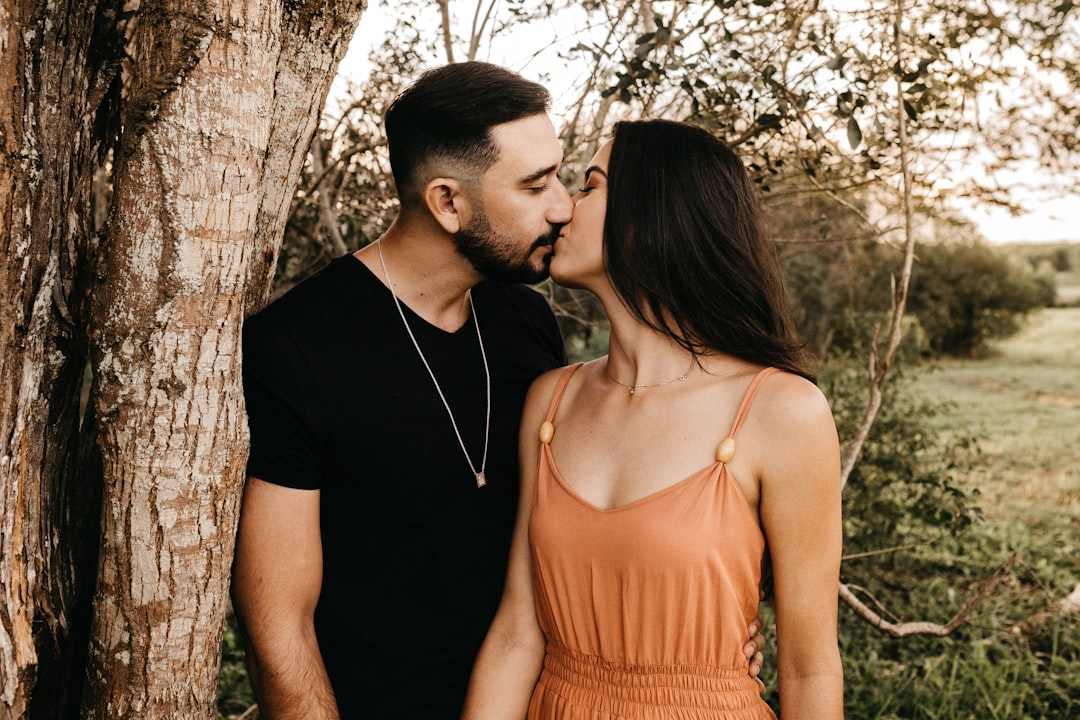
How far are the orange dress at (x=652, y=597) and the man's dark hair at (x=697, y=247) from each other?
0.17 metres

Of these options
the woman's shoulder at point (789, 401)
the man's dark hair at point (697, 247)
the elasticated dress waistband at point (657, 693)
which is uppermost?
the man's dark hair at point (697, 247)

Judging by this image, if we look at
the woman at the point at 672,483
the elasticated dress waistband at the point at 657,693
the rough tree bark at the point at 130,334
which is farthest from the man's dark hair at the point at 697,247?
the rough tree bark at the point at 130,334

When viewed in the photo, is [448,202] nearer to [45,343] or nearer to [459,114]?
[459,114]

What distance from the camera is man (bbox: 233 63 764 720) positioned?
2.01 metres

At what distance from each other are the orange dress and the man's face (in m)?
0.60

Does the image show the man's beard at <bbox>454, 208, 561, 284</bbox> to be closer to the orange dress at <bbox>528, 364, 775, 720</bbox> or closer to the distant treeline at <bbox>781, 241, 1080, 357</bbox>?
the orange dress at <bbox>528, 364, 775, 720</bbox>

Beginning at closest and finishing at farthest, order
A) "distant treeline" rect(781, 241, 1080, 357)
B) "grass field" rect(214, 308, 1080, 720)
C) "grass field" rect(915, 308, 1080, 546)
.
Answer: "grass field" rect(214, 308, 1080, 720)
"grass field" rect(915, 308, 1080, 546)
"distant treeline" rect(781, 241, 1080, 357)

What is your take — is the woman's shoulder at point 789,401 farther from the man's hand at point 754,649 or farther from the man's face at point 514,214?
the man's face at point 514,214

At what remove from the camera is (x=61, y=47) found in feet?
5.48

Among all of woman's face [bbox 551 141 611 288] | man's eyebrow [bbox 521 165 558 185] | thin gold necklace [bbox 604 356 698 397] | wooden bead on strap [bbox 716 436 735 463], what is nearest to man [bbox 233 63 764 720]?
man's eyebrow [bbox 521 165 558 185]

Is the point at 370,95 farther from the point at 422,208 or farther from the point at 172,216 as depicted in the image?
the point at 172,216

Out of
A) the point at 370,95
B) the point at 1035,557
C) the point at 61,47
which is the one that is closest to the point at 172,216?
the point at 61,47

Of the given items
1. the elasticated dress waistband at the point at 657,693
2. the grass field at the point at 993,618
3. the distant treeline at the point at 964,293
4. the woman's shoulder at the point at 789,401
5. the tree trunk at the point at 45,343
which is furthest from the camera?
the distant treeline at the point at 964,293

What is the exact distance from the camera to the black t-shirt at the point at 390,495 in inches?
83.2
